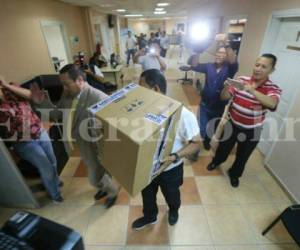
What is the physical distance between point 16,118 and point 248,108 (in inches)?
82.5

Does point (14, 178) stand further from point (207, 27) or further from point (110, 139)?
point (207, 27)

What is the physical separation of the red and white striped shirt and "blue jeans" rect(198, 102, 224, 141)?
0.55 meters

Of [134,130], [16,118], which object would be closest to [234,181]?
[134,130]

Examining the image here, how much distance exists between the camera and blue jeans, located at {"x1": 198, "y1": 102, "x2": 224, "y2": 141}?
2.46 m

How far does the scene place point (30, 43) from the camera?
3162 mm

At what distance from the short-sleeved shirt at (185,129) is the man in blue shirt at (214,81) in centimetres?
131

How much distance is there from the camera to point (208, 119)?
8.41 ft

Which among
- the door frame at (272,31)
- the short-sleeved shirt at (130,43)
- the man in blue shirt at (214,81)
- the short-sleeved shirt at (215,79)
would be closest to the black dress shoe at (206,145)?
the man in blue shirt at (214,81)

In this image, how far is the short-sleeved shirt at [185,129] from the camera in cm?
108

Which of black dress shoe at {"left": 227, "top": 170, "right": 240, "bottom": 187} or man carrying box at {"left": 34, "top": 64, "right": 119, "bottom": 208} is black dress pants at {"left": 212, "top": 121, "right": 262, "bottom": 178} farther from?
man carrying box at {"left": 34, "top": 64, "right": 119, "bottom": 208}

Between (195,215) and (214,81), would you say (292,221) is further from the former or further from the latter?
(214,81)

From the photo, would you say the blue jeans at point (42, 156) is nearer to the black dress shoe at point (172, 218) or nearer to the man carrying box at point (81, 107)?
the man carrying box at point (81, 107)

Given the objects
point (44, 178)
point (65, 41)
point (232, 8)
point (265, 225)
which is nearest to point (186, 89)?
point (232, 8)

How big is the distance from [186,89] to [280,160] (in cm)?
366
